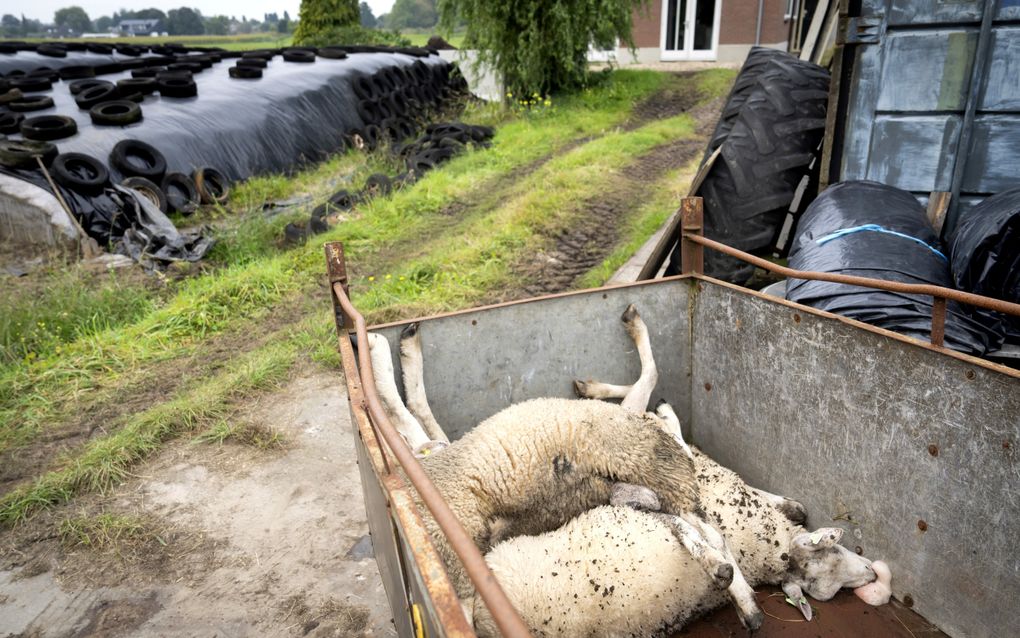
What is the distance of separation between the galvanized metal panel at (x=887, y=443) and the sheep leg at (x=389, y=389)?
4.85ft

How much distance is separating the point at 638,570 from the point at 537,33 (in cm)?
1331

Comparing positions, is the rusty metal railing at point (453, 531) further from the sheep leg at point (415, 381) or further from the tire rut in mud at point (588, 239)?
the tire rut in mud at point (588, 239)

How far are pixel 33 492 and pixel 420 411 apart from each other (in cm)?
249

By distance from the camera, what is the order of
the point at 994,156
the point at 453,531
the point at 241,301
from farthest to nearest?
1. the point at 241,301
2. the point at 994,156
3. the point at 453,531

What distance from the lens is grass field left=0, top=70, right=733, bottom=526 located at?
168 inches

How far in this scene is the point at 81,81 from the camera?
35.5 ft

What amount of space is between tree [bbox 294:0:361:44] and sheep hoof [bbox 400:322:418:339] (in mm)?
26725

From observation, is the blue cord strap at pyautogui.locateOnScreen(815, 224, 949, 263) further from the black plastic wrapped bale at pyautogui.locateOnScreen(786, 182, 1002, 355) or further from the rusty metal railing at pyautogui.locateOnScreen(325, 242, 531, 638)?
the rusty metal railing at pyautogui.locateOnScreen(325, 242, 531, 638)

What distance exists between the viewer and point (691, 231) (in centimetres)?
308

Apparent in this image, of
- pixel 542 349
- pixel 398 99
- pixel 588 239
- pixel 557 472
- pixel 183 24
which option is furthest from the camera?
pixel 183 24

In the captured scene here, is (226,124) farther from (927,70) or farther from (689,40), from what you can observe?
(689,40)

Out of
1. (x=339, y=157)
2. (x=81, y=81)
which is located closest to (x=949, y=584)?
(x=339, y=157)

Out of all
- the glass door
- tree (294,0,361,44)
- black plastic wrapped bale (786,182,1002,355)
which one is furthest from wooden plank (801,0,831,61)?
tree (294,0,361,44)

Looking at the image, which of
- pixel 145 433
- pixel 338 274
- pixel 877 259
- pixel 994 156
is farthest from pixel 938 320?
pixel 145 433
